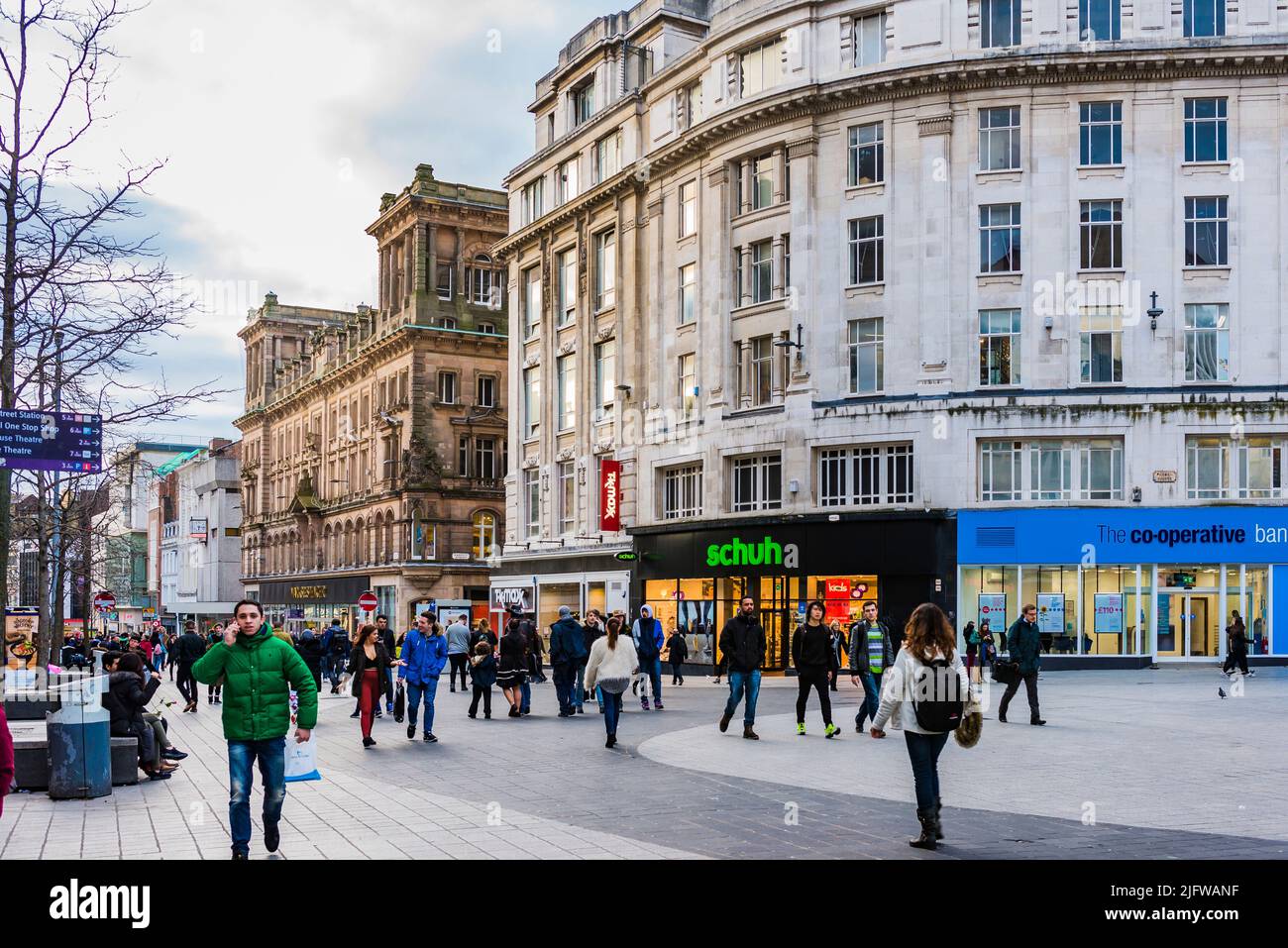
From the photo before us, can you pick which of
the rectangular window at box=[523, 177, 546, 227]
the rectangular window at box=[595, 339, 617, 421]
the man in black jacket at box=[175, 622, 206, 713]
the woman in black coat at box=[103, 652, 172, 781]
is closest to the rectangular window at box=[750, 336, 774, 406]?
the rectangular window at box=[595, 339, 617, 421]

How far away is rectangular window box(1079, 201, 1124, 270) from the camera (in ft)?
124

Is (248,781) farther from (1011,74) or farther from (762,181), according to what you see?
(762,181)

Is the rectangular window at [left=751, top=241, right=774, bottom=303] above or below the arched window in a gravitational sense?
above

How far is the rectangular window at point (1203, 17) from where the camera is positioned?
37.4 metres

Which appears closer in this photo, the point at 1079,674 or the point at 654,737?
the point at 654,737

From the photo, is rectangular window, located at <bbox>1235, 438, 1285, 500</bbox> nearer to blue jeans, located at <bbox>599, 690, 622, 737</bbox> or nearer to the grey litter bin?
blue jeans, located at <bbox>599, 690, 622, 737</bbox>

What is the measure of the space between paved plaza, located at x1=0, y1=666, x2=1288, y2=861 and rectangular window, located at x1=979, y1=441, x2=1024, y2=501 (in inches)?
712

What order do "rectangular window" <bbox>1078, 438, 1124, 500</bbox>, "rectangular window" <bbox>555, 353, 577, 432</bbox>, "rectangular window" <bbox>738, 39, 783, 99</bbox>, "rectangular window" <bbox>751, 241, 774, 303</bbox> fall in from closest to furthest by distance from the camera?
"rectangular window" <bbox>1078, 438, 1124, 500</bbox> → "rectangular window" <bbox>738, 39, 783, 99</bbox> → "rectangular window" <bbox>751, 241, 774, 303</bbox> → "rectangular window" <bbox>555, 353, 577, 432</bbox>

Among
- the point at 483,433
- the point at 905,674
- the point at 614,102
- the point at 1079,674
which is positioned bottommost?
the point at 1079,674

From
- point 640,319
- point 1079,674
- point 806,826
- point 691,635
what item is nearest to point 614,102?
point 640,319

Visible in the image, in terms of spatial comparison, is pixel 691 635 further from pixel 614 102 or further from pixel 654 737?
pixel 654 737

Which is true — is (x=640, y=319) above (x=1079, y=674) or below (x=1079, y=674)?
above
